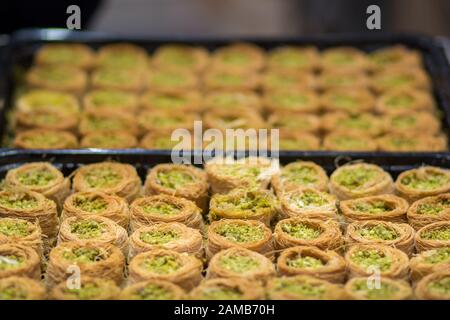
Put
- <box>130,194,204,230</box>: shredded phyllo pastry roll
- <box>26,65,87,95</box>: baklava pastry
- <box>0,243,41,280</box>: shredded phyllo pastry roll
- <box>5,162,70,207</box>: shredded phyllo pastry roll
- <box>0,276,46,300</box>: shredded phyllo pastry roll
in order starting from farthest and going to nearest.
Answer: <box>26,65,87,95</box>: baklava pastry, <box>5,162,70,207</box>: shredded phyllo pastry roll, <box>130,194,204,230</box>: shredded phyllo pastry roll, <box>0,243,41,280</box>: shredded phyllo pastry roll, <box>0,276,46,300</box>: shredded phyllo pastry roll

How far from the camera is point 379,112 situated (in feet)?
18.1

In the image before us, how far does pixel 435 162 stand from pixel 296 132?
97 centimetres

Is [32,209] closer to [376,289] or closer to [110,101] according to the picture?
[376,289]

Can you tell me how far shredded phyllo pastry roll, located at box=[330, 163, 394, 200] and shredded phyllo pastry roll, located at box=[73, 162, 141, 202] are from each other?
105 cm

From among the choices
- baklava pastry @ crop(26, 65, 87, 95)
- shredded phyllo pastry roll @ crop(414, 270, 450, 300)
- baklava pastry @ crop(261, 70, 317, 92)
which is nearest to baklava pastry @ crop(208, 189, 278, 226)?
shredded phyllo pastry roll @ crop(414, 270, 450, 300)

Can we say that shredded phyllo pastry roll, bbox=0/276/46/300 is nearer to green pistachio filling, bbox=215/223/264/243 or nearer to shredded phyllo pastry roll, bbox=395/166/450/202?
green pistachio filling, bbox=215/223/264/243

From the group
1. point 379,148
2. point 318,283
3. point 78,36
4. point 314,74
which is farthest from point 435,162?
point 78,36

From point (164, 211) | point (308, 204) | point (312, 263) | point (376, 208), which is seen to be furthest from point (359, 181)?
point (164, 211)

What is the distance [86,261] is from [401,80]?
3.29 meters

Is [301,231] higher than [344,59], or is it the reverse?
[344,59]

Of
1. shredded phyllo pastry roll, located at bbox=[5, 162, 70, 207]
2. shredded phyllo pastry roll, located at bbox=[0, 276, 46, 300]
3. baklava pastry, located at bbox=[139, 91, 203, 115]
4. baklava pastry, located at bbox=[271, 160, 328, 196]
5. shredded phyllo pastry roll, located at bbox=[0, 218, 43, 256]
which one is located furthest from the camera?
baklava pastry, located at bbox=[139, 91, 203, 115]

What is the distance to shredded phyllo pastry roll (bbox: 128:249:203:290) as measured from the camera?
11.0ft

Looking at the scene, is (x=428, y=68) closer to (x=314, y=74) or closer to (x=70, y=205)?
(x=314, y=74)

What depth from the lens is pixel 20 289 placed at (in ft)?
10.5
